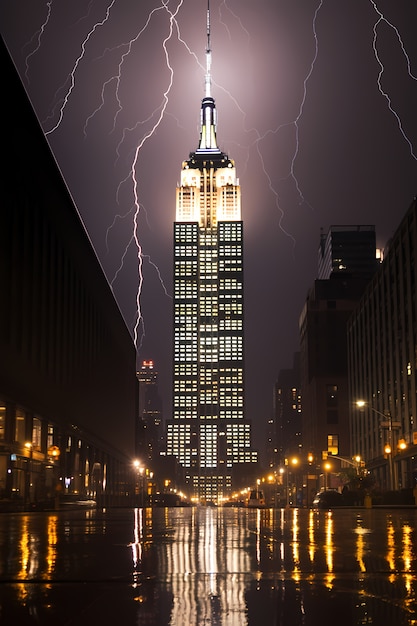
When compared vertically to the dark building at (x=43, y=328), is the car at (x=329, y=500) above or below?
below

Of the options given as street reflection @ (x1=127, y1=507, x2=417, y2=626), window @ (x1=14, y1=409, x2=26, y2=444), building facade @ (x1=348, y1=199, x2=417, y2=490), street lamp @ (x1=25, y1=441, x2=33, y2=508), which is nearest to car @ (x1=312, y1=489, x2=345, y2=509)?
building facade @ (x1=348, y1=199, x2=417, y2=490)

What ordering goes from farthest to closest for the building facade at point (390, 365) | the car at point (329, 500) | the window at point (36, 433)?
the building facade at point (390, 365)
the window at point (36, 433)
the car at point (329, 500)

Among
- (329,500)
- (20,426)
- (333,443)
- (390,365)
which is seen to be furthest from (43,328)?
(333,443)

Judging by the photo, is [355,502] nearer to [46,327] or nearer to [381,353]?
[46,327]

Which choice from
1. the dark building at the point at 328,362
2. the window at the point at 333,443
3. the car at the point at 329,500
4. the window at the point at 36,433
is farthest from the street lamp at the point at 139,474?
the car at the point at 329,500

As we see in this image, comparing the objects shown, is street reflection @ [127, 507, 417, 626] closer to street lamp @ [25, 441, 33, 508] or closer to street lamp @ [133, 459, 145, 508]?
street lamp @ [25, 441, 33, 508]

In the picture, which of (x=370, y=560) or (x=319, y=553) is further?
(x=319, y=553)

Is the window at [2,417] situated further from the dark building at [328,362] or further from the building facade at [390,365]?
the dark building at [328,362]

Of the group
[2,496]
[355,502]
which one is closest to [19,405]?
[2,496]
